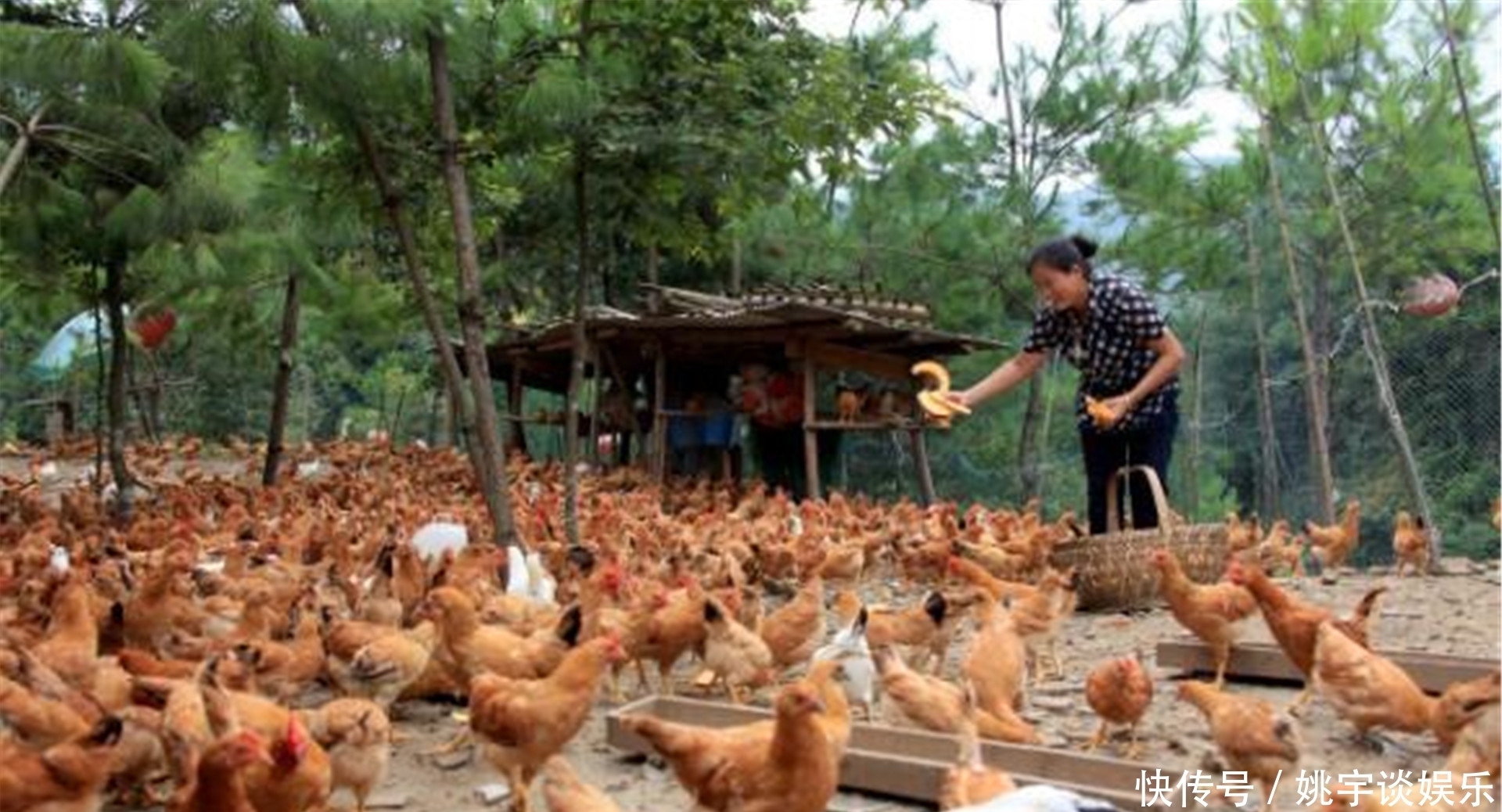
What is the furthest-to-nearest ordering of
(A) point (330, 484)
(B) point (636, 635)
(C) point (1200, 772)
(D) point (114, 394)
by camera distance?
(A) point (330, 484), (D) point (114, 394), (B) point (636, 635), (C) point (1200, 772)

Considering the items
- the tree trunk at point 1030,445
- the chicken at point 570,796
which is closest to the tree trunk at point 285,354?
the tree trunk at point 1030,445

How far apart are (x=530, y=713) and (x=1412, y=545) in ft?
24.3

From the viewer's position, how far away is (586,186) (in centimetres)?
912

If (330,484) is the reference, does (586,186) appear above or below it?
above

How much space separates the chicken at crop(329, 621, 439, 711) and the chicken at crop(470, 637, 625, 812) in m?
0.71

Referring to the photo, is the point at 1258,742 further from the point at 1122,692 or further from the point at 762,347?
the point at 762,347

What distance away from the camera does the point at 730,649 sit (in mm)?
5375

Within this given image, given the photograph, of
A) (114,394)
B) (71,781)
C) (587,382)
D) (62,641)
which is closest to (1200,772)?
(71,781)

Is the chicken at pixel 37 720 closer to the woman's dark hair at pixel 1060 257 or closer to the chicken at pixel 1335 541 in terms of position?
the woman's dark hair at pixel 1060 257

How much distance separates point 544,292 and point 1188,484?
10853mm

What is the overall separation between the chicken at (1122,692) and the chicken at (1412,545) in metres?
5.65

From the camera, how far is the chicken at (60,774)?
3715mm

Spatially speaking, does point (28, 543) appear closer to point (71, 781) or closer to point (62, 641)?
point (62, 641)

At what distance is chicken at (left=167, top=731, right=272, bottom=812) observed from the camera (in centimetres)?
343
